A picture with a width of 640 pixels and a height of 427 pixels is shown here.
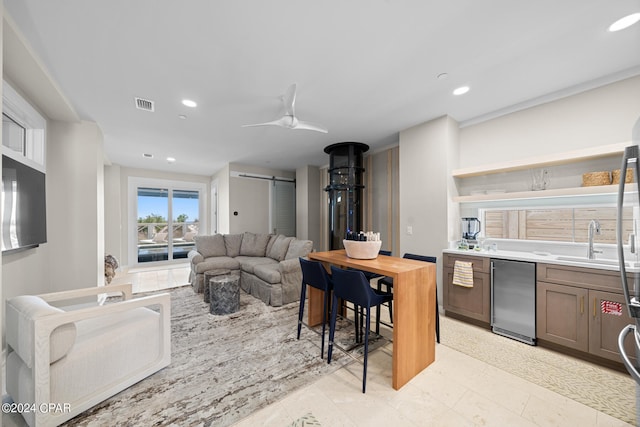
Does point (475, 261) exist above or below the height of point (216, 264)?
above

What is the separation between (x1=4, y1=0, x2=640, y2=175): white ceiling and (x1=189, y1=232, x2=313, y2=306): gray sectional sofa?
7.53ft

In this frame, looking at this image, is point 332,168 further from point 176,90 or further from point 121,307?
point 121,307

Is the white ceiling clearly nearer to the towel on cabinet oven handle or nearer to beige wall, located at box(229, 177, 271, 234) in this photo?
the towel on cabinet oven handle

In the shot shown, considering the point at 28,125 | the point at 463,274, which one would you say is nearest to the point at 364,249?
the point at 463,274

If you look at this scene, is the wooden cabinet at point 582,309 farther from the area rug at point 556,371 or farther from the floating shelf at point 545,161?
the floating shelf at point 545,161

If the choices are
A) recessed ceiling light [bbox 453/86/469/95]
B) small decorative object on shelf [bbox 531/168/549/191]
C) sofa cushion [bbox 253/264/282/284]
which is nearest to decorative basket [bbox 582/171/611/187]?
small decorative object on shelf [bbox 531/168/549/191]

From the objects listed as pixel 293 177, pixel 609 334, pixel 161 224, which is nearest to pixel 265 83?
→ pixel 609 334

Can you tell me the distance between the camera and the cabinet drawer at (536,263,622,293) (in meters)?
2.08

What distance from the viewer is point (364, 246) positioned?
2.40 meters

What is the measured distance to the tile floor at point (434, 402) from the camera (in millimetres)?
1622

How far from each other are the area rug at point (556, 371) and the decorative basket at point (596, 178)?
1.71 meters

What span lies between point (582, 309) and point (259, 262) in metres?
4.29

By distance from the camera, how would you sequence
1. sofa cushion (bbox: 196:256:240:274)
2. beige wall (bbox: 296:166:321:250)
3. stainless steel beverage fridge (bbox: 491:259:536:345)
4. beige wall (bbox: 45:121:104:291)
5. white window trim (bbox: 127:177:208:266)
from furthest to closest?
white window trim (bbox: 127:177:208:266) < beige wall (bbox: 296:166:321:250) < sofa cushion (bbox: 196:256:240:274) < beige wall (bbox: 45:121:104:291) < stainless steel beverage fridge (bbox: 491:259:536:345)

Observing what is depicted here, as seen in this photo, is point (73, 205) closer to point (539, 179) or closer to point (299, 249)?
point (299, 249)
